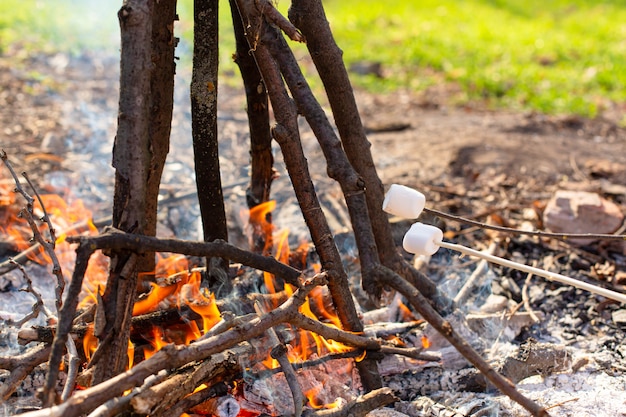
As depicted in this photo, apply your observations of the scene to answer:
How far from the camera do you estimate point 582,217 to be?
4.47 meters

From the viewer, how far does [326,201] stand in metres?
4.76

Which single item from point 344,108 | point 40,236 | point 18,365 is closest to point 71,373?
point 18,365

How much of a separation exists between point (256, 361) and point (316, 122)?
40.9 inches

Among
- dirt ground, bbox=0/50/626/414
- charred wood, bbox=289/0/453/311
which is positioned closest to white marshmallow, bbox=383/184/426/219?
charred wood, bbox=289/0/453/311

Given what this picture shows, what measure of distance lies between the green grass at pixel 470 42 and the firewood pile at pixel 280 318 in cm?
536

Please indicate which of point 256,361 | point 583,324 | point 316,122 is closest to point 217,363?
point 256,361

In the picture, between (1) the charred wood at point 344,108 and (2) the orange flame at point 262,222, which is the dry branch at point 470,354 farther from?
(2) the orange flame at point 262,222

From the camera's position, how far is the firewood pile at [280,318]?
235cm

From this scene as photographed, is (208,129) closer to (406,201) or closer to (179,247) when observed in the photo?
(179,247)

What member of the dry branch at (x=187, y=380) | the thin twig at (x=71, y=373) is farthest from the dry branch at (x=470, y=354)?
the thin twig at (x=71, y=373)

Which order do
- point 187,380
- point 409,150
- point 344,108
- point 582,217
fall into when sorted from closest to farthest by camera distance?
point 187,380 → point 344,108 → point 582,217 → point 409,150

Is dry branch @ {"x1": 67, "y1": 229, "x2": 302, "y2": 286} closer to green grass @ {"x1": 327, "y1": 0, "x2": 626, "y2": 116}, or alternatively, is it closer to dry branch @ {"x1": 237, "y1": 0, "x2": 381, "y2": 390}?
dry branch @ {"x1": 237, "y1": 0, "x2": 381, "y2": 390}

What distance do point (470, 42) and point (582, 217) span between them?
6.99 metres

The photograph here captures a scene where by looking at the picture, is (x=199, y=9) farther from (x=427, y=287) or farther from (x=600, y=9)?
(x=600, y=9)
